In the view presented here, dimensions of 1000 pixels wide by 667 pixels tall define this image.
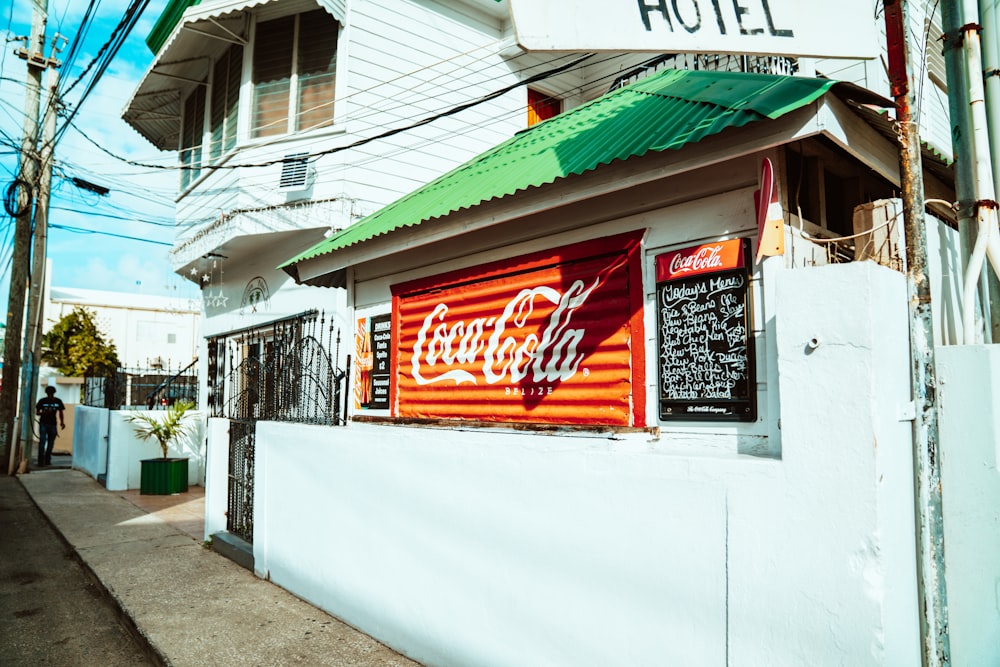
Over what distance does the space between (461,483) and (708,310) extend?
6.54 ft

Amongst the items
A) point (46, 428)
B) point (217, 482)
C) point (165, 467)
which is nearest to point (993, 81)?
point (217, 482)

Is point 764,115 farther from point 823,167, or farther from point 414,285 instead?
point 414,285

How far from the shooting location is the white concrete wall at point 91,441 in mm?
14266

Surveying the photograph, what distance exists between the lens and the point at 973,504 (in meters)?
3.21

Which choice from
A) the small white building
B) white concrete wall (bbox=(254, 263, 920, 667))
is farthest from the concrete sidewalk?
the small white building

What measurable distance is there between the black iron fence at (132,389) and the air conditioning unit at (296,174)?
4427mm

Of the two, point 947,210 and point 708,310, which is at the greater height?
point 947,210

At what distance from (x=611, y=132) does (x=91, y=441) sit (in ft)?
48.8

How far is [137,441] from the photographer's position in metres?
13.3

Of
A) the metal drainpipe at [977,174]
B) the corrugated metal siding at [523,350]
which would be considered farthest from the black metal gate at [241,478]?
the metal drainpipe at [977,174]

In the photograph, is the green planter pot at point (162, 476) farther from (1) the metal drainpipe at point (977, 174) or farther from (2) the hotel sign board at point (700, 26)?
(1) the metal drainpipe at point (977, 174)

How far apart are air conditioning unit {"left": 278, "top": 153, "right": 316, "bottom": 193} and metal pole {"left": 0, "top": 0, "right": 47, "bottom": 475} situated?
843 centimetres

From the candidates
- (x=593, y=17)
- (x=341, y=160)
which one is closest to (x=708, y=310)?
(x=593, y=17)

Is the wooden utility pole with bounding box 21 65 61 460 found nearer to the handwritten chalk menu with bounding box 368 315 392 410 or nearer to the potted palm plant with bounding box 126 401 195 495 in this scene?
the potted palm plant with bounding box 126 401 195 495
